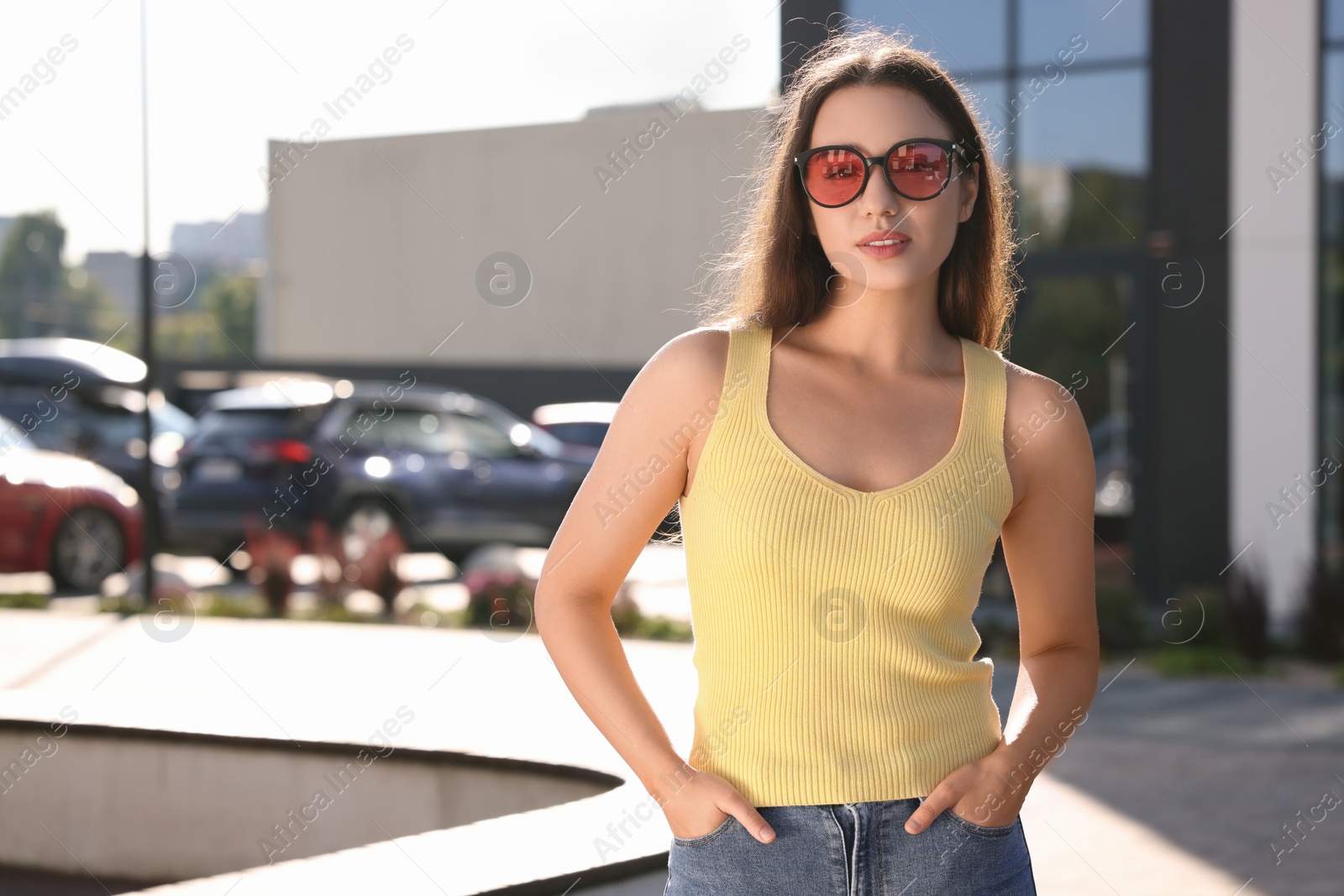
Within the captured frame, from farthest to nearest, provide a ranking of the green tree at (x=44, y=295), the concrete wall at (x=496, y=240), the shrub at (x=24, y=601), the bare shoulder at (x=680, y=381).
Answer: the green tree at (x=44, y=295), the concrete wall at (x=496, y=240), the shrub at (x=24, y=601), the bare shoulder at (x=680, y=381)

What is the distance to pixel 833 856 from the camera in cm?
188

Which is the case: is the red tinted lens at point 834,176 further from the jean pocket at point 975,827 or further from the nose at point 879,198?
the jean pocket at point 975,827

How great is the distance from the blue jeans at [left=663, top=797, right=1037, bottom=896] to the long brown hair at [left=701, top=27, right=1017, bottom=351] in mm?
731

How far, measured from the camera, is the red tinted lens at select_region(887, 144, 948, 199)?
6.82 ft

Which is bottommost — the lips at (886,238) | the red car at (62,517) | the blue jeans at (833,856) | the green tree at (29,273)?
the red car at (62,517)

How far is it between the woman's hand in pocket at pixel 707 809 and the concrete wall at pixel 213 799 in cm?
217

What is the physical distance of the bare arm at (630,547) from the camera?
1952 mm

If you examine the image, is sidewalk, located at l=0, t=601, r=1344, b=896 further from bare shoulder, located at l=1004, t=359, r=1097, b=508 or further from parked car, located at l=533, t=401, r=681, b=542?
parked car, located at l=533, t=401, r=681, b=542

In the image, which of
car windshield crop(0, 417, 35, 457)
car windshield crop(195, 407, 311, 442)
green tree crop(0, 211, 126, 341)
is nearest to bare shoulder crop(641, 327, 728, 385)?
car windshield crop(0, 417, 35, 457)

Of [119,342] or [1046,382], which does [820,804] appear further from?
[119,342]

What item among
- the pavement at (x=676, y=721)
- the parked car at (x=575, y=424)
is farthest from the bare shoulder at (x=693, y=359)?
the parked car at (x=575, y=424)

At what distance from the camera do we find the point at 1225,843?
562cm

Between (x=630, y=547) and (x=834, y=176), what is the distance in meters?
0.63

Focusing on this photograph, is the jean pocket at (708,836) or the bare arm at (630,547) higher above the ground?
the bare arm at (630,547)
